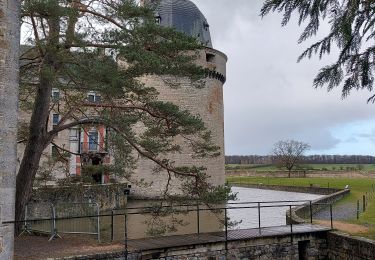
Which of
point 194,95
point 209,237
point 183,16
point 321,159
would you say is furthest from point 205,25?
point 321,159

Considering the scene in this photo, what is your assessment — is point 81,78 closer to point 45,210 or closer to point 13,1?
point 13,1

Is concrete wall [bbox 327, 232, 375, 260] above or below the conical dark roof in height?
below

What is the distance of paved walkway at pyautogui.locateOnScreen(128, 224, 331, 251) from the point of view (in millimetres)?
9605

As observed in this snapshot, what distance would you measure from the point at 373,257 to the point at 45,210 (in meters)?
12.4

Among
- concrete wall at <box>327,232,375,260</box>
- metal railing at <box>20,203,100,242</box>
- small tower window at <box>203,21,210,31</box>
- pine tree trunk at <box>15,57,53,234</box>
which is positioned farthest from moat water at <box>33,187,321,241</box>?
small tower window at <box>203,21,210,31</box>

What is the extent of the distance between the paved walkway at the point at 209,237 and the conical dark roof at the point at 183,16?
18.5 m

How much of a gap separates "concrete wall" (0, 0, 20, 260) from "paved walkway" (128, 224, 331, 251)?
272cm

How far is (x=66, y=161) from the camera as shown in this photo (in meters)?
13.2

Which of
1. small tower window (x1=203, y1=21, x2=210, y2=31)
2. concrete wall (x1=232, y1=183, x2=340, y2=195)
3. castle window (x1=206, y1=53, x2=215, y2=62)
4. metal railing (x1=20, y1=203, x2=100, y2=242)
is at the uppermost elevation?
small tower window (x1=203, y1=21, x2=210, y2=31)

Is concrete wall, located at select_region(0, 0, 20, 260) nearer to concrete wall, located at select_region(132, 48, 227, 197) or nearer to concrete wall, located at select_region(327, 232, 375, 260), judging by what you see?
concrete wall, located at select_region(327, 232, 375, 260)

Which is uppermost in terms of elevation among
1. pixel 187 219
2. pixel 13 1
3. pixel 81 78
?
pixel 13 1

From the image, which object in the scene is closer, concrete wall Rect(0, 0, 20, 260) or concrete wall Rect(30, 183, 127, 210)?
concrete wall Rect(0, 0, 20, 260)

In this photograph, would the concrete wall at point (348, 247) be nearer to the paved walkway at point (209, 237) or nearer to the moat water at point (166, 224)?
the paved walkway at point (209, 237)

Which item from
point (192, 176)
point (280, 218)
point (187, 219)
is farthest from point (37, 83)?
point (280, 218)
